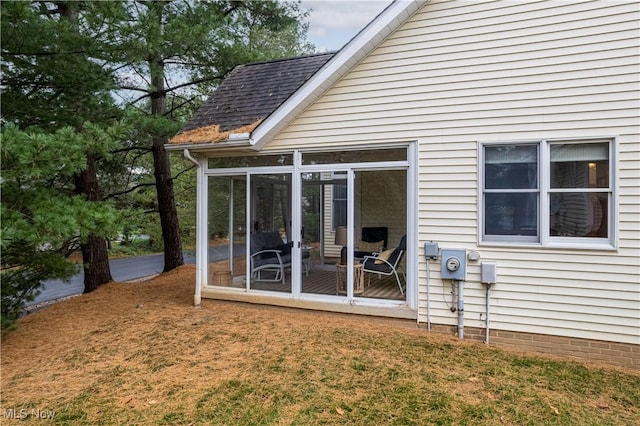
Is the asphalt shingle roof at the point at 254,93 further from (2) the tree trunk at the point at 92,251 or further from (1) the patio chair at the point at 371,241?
(2) the tree trunk at the point at 92,251

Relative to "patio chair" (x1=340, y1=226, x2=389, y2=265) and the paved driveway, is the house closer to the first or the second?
"patio chair" (x1=340, y1=226, x2=389, y2=265)

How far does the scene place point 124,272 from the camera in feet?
52.1

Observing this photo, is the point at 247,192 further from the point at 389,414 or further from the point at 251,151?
the point at 389,414

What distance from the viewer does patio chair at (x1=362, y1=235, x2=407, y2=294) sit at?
603 centimetres

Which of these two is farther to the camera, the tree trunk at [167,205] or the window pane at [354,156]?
the tree trunk at [167,205]

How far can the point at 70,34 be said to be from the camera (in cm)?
605

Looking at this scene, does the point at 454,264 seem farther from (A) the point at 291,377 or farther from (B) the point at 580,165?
(A) the point at 291,377

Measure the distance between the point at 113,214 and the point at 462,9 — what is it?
570cm

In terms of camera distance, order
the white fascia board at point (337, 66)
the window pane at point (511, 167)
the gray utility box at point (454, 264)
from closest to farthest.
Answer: the window pane at point (511, 167)
the gray utility box at point (454, 264)
the white fascia board at point (337, 66)

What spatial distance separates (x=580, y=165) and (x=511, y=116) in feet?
3.44

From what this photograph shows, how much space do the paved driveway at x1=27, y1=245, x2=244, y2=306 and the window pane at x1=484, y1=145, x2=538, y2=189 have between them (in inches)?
172

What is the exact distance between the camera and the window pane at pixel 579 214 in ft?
15.5

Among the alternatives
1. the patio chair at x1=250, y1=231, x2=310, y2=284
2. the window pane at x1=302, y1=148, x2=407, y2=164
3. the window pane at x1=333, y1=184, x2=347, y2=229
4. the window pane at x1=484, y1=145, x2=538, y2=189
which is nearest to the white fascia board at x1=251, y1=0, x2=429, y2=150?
the window pane at x1=302, y1=148, x2=407, y2=164

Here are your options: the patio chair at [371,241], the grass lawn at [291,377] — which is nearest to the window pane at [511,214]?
the grass lawn at [291,377]
